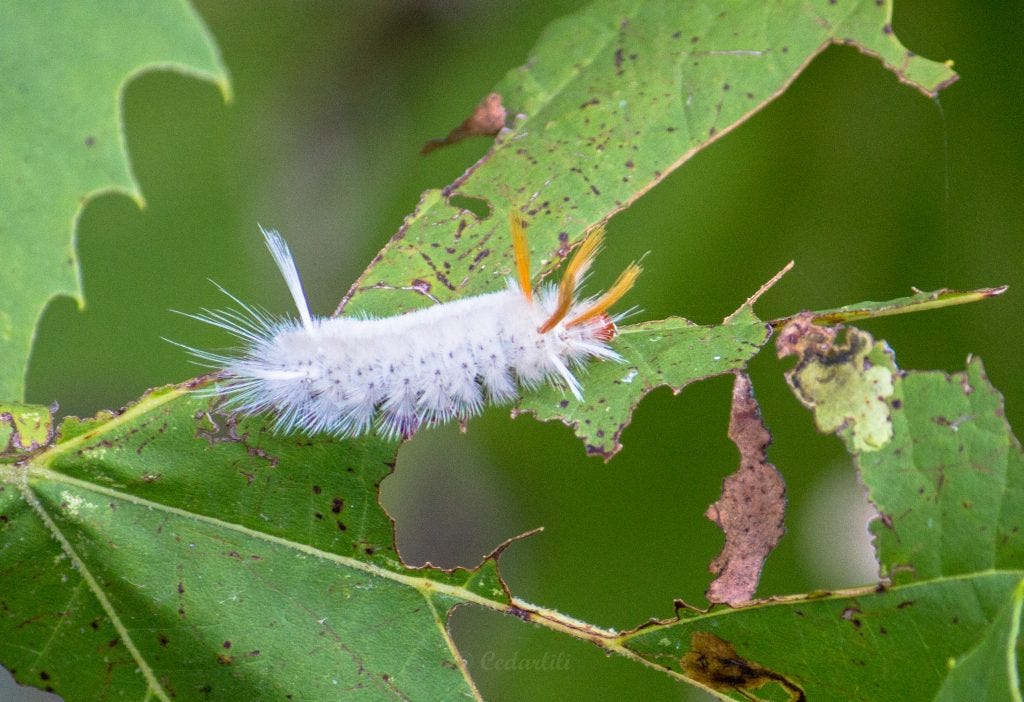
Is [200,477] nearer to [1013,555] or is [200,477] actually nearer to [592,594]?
[592,594]

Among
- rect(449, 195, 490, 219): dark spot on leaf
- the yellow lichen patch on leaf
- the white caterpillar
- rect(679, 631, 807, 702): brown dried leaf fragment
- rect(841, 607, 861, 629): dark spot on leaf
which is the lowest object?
rect(679, 631, 807, 702): brown dried leaf fragment

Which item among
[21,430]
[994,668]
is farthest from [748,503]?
[21,430]

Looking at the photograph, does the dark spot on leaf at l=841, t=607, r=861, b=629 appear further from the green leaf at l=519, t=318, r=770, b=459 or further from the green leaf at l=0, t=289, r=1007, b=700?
the green leaf at l=519, t=318, r=770, b=459

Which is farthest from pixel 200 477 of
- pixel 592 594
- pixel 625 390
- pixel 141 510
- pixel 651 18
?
pixel 651 18

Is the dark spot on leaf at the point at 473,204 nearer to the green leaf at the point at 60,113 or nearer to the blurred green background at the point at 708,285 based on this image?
the blurred green background at the point at 708,285

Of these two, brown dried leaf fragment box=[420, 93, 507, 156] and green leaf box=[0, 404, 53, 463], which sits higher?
brown dried leaf fragment box=[420, 93, 507, 156]

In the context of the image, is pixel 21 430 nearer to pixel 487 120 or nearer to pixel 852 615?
pixel 487 120

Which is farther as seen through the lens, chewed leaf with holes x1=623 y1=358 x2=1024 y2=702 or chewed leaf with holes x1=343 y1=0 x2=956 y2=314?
chewed leaf with holes x1=343 y1=0 x2=956 y2=314

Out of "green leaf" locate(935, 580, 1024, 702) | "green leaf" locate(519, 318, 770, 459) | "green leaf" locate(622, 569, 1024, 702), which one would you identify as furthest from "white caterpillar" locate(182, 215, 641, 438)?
"green leaf" locate(935, 580, 1024, 702)

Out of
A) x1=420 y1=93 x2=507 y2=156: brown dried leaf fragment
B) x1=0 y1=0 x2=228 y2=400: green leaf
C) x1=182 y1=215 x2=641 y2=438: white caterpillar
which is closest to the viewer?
x1=0 y1=0 x2=228 y2=400: green leaf
